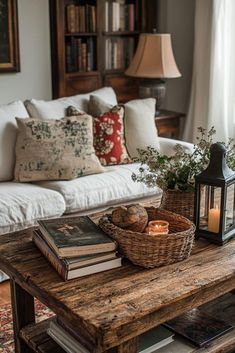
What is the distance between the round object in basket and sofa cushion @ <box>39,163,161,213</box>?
44.7 inches

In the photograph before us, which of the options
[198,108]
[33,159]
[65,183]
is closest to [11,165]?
[33,159]

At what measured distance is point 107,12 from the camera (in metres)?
4.38

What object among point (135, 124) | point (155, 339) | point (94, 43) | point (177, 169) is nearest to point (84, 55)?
point (94, 43)

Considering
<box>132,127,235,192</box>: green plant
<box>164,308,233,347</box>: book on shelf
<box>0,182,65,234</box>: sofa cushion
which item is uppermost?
<box>132,127,235,192</box>: green plant

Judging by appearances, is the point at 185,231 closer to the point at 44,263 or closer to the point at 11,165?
the point at 44,263

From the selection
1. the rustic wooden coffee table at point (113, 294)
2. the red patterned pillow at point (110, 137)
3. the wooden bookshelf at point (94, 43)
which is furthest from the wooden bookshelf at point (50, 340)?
the wooden bookshelf at point (94, 43)

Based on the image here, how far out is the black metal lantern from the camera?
1987mm

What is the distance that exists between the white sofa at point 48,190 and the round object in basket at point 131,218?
3.38ft

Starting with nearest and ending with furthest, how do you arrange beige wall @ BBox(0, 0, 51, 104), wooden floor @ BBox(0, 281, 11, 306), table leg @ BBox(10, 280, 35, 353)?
table leg @ BBox(10, 280, 35, 353), wooden floor @ BBox(0, 281, 11, 306), beige wall @ BBox(0, 0, 51, 104)

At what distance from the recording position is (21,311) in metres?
1.98

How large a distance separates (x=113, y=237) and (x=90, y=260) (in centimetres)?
13

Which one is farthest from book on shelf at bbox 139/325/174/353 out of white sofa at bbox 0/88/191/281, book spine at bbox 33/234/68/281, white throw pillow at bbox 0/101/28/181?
white throw pillow at bbox 0/101/28/181

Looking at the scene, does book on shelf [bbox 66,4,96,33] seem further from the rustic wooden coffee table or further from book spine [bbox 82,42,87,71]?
the rustic wooden coffee table

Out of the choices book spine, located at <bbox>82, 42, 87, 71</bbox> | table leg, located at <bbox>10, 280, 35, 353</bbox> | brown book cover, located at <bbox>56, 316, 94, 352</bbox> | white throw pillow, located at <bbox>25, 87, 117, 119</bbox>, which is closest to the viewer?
brown book cover, located at <bbox>56, 316, 94, 352</bbox>
